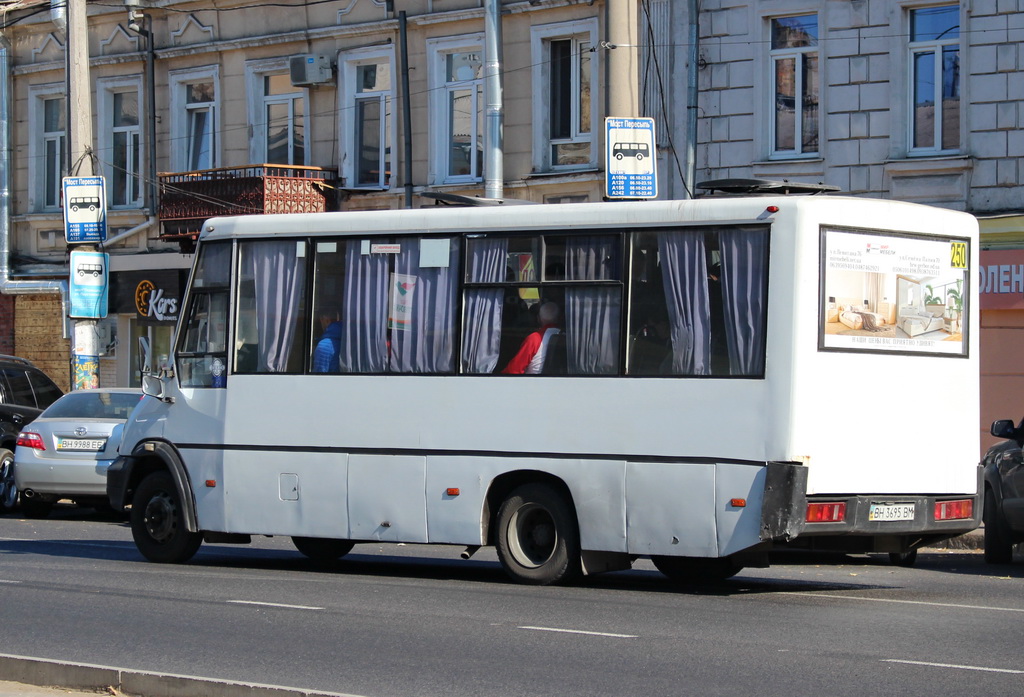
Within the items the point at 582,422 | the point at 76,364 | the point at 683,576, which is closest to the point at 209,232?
the point at 582,422

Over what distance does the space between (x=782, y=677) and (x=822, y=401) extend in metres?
3.15

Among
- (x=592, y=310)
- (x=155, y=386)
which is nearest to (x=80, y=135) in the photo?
(x=155, y=386)

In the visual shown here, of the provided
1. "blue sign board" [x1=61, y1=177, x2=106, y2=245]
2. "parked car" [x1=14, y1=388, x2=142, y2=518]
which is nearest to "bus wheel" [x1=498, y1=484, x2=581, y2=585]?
"parked car" [x1=14, y1=388, x2=142, y2=518]

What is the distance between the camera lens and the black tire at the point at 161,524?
13.2 meters

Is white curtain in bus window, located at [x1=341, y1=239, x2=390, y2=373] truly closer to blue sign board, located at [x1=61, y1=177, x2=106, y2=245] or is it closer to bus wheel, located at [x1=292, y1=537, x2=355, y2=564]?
bus wheel, located at [x1=292, y1=537, x2=355, y2=564]

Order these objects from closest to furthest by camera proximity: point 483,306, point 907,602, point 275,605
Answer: point 275,605, point 907,602, point 483,306

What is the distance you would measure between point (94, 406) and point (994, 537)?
412 inches

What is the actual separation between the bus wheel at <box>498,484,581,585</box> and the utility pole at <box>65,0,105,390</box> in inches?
434

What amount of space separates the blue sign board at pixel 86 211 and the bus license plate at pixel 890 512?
13591 mm

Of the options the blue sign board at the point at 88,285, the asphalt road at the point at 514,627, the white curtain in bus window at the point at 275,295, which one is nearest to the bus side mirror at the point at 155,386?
the white curtain in bus window at the point at 275,295

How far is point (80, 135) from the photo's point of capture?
21.5 m

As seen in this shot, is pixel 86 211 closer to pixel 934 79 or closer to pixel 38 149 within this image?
pixel 38 149

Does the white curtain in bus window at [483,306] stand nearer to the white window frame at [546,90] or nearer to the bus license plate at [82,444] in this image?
the bus license plate at [82,444]

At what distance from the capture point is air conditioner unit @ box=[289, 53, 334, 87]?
26281mm
